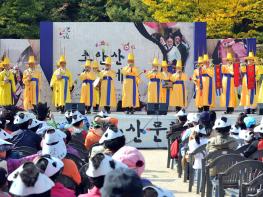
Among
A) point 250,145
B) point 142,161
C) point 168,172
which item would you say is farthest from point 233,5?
point 142,161

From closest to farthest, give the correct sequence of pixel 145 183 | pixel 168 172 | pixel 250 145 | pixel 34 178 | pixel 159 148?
pixel 34 178
pixel 145 183
pixel 250 145
pixel 168 172
pixel 159 148

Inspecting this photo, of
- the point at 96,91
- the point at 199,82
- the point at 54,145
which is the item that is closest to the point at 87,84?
the point at 96,91

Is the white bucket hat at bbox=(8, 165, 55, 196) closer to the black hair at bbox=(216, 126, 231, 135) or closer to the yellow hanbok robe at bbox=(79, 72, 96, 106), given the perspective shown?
the black hair at bbox=(216, 126, 231, 135)

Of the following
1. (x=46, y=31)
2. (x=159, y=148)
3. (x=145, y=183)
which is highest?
(x=46, y=31)

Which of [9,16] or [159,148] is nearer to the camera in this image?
[159,148]

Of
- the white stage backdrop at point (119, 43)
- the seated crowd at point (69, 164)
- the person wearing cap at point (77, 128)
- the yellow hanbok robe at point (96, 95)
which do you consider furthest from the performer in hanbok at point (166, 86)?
the person wearing cap at point (77, 128)

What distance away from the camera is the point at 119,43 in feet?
69.8

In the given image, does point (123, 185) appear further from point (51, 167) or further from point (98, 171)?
point (51, 167)

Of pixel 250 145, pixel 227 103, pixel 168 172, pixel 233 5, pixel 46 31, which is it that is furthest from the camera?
pixel 233 5

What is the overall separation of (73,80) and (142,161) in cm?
1668

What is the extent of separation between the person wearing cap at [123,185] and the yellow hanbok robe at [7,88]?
16164 mm

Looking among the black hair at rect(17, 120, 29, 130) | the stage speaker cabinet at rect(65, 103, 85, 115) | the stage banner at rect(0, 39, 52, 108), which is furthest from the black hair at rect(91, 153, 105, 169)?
the stage banner at rect(0, 39, 52, 108)

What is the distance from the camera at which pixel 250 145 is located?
811cm

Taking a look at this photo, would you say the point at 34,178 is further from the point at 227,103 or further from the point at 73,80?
the point at 73,80
